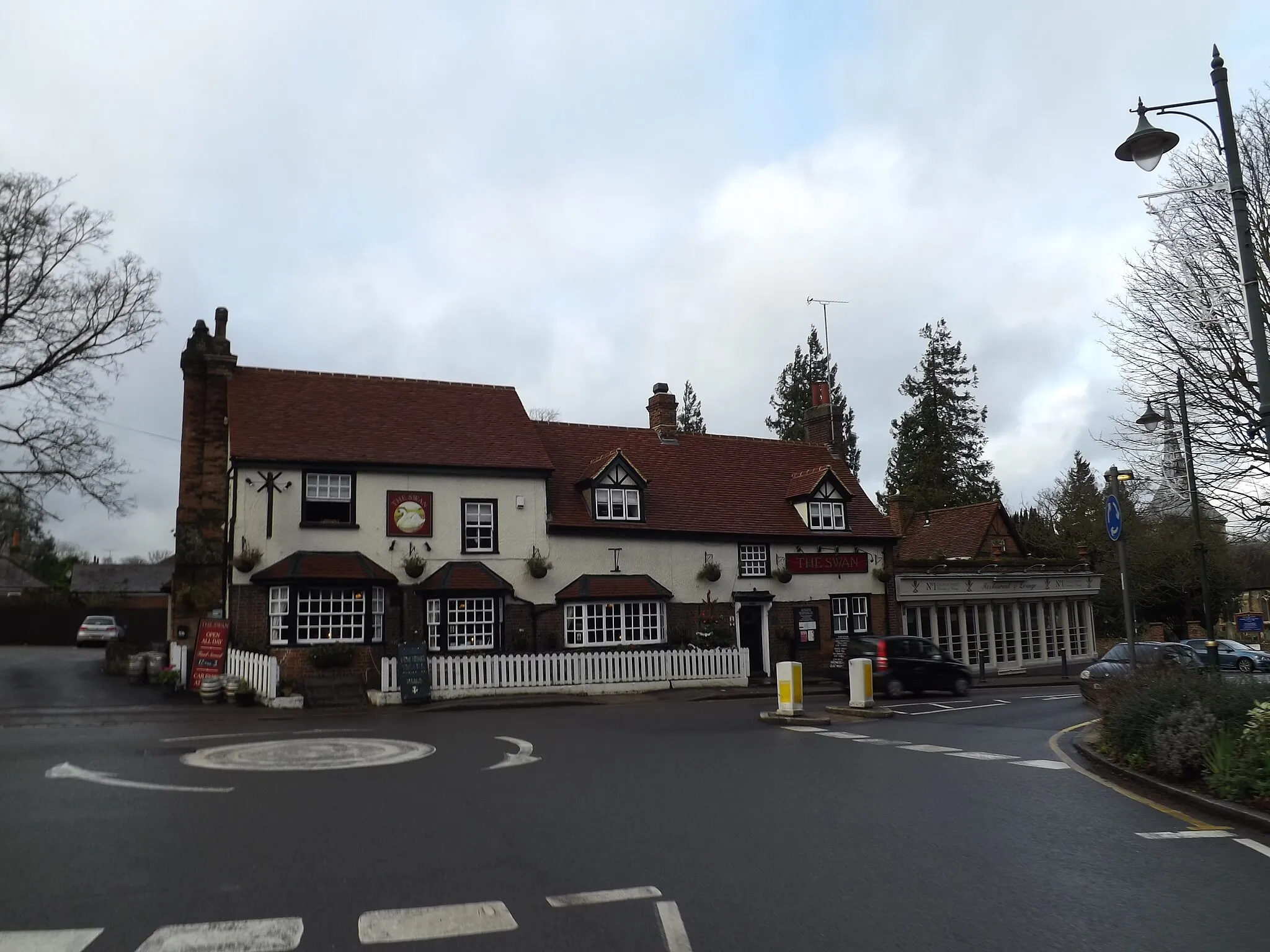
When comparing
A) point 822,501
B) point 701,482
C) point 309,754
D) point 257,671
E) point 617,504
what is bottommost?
point 309,754

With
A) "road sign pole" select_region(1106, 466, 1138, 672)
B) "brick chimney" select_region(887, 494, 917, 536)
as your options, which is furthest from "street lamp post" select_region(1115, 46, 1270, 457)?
"brick chimney" select_region(887, 494, 917, 536)

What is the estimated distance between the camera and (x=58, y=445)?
30.6m

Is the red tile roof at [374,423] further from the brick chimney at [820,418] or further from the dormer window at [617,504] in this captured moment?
the brick chimney at [820,418]

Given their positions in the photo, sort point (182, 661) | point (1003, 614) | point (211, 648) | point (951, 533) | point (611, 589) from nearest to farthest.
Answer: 1. point (211, 648)
2. point (182, 661)
3. point (611, 589)
4. point (1003, 614)
5. point (951, 533)

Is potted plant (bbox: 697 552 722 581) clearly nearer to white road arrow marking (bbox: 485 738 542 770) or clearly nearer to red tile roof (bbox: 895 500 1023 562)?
white road arrow marking (bbox: 485 738 542 770)

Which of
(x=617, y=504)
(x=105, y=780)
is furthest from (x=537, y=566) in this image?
(x=105, y=780)

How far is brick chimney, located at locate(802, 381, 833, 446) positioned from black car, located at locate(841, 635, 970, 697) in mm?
13838

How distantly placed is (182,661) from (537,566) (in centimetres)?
1000

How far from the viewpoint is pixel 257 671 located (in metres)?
23.7

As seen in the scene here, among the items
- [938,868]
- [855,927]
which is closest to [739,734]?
[938,868]

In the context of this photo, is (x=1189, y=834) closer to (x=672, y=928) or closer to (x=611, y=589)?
(x=672, y=928)

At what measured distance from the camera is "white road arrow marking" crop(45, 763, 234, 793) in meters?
11.1

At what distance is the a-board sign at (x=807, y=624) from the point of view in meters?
32.1

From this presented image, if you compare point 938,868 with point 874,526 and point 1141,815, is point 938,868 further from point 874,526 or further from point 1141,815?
point 874,526
